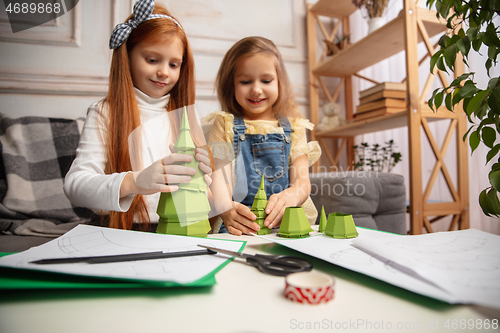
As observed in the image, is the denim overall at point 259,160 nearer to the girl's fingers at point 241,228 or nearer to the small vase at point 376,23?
the girl's fingers at point 241,228

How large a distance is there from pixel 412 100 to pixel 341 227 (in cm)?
107

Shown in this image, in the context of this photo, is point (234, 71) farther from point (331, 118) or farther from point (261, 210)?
point (331, 118)

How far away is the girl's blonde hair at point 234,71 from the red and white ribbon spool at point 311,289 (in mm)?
804

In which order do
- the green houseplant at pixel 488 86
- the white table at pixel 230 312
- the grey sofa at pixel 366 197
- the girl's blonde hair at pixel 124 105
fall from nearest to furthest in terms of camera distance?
the white table at pixel 230 312 < the green houseplant at pixel 488 86 < the girl's blonde hair at pixel 124 105 < the grey sofa at pixel 366 197

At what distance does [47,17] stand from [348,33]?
6.00 feet

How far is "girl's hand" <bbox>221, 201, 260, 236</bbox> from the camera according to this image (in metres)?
0.54

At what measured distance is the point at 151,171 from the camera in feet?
1.52

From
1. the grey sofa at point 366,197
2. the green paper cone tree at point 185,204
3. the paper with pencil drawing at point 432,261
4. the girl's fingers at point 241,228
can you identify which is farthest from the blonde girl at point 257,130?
the paper with pencil drawing at point 432,261

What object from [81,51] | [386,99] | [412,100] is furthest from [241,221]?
[81,51]

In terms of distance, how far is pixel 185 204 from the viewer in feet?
1.45

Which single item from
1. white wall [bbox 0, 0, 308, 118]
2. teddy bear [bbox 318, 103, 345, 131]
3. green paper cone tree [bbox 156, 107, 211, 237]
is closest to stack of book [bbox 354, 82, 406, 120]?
teddy bear [bbox 318, 103, 345, 131]

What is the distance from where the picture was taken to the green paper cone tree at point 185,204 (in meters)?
0.44

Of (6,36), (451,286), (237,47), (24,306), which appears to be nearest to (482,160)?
(237,47)

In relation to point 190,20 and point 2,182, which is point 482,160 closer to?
point 190,20
